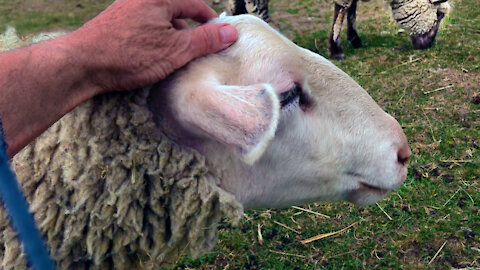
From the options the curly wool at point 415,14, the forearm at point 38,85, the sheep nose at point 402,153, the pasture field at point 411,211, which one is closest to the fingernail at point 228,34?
the forearm at point 38,85

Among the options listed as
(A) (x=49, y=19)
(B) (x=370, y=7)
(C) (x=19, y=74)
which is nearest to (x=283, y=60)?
(C) (x=19, y=74)

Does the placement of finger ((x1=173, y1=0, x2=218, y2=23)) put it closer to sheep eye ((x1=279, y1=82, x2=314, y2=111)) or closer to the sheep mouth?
sheep eye ((x1=279, y1=82, x2=314, y2=111))

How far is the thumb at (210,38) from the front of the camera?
1.73m

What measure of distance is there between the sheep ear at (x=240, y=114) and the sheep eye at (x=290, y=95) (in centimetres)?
28

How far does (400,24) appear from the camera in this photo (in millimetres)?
6219

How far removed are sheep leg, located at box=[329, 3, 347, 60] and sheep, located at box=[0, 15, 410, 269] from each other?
4.21 meters

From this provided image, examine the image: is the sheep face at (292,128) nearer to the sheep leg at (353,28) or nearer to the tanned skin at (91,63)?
the tanned skin at (91,63)

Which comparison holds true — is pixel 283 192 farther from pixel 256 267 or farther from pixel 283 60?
pixel 256 267

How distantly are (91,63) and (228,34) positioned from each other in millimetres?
597

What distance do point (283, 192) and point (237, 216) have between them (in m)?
0.29

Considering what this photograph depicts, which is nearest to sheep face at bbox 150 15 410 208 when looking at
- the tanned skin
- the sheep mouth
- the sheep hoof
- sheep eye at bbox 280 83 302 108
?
sheep eye at bbox 280 83 302 108

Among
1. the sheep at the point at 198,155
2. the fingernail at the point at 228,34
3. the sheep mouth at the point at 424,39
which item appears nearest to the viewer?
the sheep at the point at 198,155

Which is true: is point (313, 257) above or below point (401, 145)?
below

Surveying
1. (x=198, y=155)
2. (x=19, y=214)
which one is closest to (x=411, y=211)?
(x=198, y=155)
